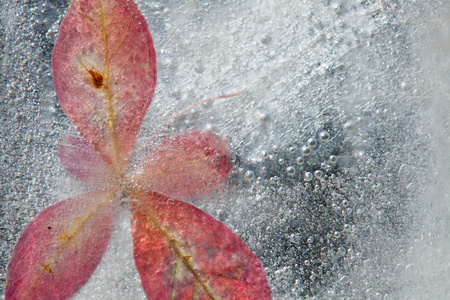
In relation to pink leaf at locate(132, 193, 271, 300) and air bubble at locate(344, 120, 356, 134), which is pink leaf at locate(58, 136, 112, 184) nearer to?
pink leaf at locate(132, 193, 271, 300)

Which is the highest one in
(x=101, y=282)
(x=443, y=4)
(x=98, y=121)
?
(x=443, y=4)

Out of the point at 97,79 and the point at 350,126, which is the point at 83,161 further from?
the point at 350,126

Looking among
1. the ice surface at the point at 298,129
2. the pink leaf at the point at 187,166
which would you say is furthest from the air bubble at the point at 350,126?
the pink leaf at the point at 187,166

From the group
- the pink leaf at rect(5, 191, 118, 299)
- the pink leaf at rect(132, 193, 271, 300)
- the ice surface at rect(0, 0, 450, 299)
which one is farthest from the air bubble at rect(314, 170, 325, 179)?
the pink leaf at rect(5, 191, 118, 299)

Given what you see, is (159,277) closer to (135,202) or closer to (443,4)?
(135,202)

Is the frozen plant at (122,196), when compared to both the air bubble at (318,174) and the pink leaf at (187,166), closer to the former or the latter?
the pink leaf at (187,166)

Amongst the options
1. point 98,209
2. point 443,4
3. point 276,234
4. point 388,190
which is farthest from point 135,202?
point 443,4
